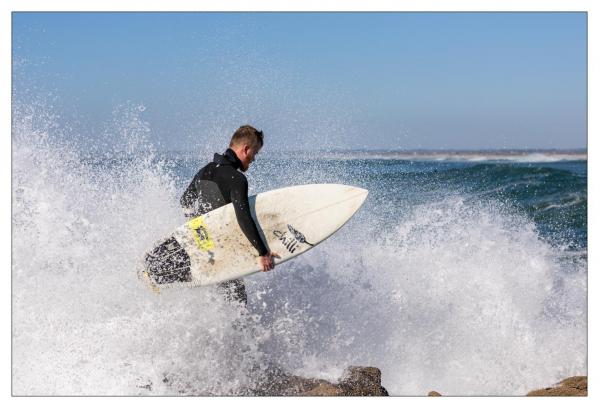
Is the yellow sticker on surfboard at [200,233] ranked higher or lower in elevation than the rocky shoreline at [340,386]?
higher

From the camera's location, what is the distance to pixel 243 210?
12.1 ft

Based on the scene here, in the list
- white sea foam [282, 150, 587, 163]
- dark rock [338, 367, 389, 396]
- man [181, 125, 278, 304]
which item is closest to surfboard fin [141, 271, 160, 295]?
man [181, 125, 278, 304]

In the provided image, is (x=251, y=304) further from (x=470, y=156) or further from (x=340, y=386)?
(x=470, y=156)

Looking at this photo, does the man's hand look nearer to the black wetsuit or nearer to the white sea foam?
the black wetsuit

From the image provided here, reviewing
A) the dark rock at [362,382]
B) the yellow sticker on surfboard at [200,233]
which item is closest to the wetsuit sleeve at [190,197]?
the yellow sticker on surfboard at [200,233]

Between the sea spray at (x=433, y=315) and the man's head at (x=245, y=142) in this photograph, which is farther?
the sea spray at (x=433, y=315)

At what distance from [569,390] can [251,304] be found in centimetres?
221

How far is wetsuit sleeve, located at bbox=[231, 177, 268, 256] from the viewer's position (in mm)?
3699

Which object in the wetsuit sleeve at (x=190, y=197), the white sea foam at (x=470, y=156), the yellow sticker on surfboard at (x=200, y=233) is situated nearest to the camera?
the wetsuit sleeve at (x=190, y=197)

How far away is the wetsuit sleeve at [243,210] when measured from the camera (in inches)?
146

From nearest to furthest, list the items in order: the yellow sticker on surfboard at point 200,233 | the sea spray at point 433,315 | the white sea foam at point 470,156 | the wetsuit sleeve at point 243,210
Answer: the wetsuit sleeve at point 243,210
the yellow sticker on surfboard at point 200,233
the sea spray at point 433,315
the white sea foam at point 470,156

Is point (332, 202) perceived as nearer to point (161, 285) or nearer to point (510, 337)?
point (161, 285)

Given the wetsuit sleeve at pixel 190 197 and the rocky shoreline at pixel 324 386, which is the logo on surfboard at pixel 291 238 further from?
the rocky shoreline at pixel 324 386

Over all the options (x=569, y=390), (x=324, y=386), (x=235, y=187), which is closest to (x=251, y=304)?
(x=324, y=386)
